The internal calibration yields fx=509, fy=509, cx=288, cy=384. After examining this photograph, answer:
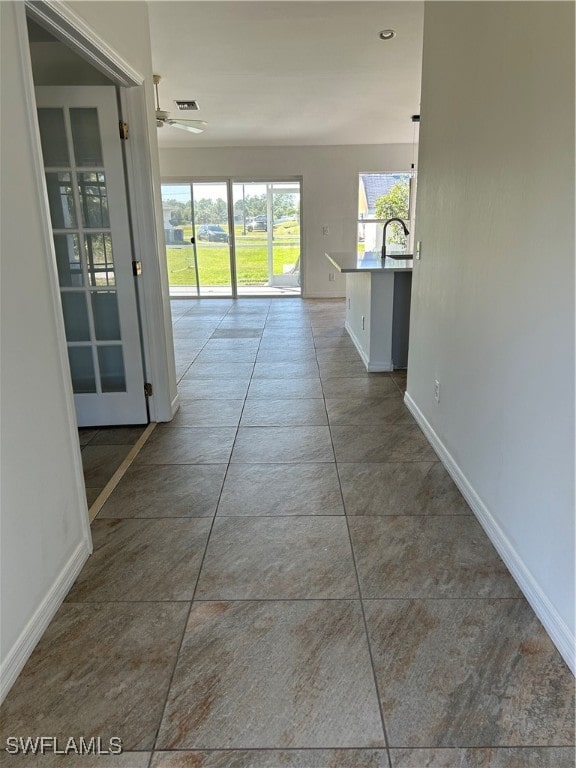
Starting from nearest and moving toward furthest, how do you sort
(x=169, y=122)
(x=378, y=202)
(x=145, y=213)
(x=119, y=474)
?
(x=119, y=474) < (x=145, y=213) < (x=169, y=122) < (x=378, y=202)

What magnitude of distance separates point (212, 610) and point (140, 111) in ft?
8.83

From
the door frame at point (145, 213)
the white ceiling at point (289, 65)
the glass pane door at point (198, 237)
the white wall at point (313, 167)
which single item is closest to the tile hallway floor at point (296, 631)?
the door frame at point (145, 213)

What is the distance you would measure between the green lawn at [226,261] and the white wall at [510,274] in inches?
244

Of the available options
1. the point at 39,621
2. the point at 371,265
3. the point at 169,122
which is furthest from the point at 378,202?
the point at 39,621

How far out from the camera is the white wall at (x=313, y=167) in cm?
834

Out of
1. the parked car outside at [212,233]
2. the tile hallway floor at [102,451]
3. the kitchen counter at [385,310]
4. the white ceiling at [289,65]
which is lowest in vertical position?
the tile hallway floor at [102,451]

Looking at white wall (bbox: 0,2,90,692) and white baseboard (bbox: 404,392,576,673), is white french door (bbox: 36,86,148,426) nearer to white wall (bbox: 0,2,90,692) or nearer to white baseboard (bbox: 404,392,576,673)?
white wall (bbox: 0,2,90,692)

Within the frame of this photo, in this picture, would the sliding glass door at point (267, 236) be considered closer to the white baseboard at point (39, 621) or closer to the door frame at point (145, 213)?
the door frame at point (145, 213)

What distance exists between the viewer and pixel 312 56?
179 inches

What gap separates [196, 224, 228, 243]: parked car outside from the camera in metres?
8.77

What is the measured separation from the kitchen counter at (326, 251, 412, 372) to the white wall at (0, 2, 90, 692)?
2851mm

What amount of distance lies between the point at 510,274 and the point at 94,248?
2.40 m

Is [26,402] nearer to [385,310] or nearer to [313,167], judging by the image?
[385,310]

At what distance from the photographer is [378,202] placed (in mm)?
8594
